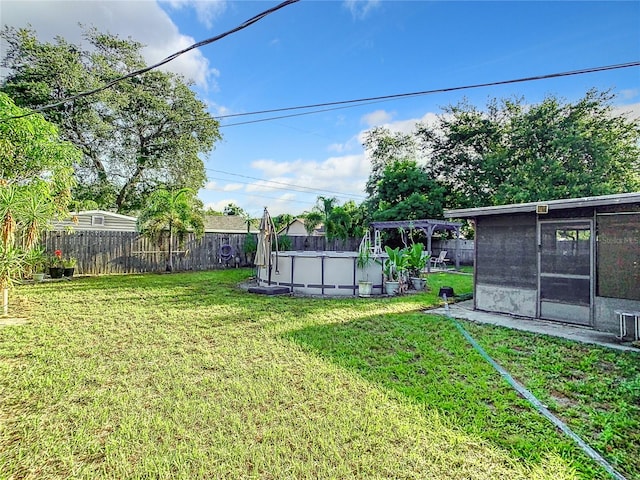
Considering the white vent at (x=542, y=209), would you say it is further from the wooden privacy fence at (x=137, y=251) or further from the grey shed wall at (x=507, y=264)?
the wooden privacy fence at (x=137, y=251)

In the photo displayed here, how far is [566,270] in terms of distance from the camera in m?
6.38

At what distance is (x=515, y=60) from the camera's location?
8.07 m

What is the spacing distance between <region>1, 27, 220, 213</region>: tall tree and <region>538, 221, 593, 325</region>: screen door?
59.4 ft

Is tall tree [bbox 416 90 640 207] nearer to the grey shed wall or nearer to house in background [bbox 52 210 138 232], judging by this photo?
the grey shed wall

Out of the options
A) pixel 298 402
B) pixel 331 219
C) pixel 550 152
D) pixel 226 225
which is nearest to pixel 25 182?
pixel 298 402

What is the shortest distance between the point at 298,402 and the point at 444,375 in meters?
1.73

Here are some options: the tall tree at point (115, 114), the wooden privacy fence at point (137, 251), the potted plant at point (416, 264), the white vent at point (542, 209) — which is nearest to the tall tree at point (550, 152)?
the potted plant at point (416, 264)

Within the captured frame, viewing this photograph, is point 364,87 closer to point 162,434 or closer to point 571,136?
point 162,434

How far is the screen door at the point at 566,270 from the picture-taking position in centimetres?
614

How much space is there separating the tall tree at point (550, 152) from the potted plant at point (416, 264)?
11.3 meters

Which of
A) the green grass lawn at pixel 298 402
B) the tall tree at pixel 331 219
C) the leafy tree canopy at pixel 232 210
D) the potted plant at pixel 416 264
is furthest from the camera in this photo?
the leafy tree canopy at pixel 232 210

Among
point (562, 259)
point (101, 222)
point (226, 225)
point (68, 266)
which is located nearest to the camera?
point (562, 259)

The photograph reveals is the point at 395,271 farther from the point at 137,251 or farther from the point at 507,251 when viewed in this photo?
the point at 137,251

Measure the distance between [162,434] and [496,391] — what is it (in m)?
3.08
